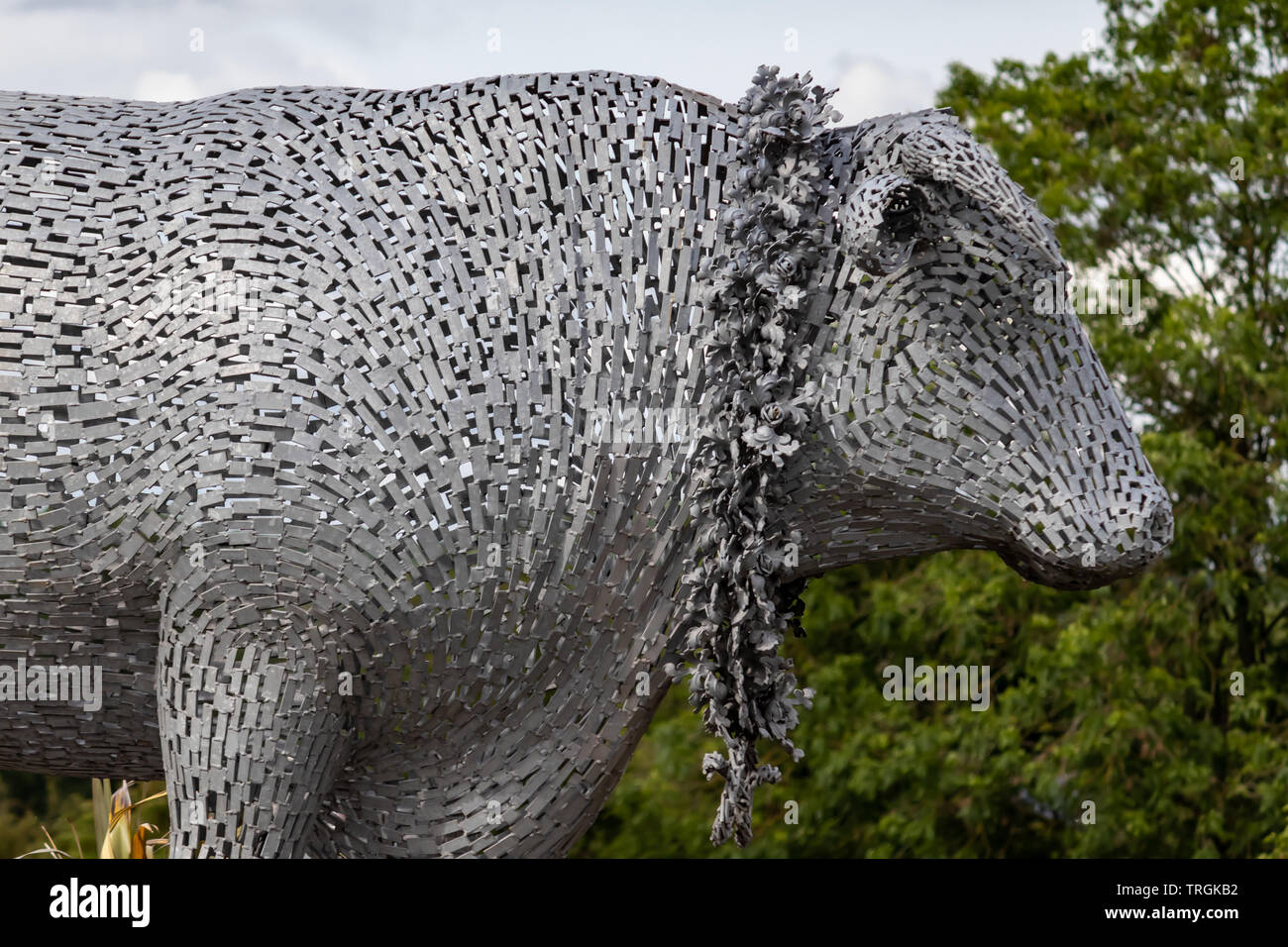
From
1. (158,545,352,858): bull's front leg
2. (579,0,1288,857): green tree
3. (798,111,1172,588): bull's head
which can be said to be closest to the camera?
(158,545,352,858): bull's front leg

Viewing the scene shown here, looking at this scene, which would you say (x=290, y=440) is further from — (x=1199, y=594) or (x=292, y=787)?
(x=1199, y=594)

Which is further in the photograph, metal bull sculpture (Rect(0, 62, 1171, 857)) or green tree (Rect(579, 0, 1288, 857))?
green tree (Rect(579, 0, 1288, 857))

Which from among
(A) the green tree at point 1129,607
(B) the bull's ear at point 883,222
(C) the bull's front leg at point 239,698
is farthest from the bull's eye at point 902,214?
(A) the green tree at point 1129,607

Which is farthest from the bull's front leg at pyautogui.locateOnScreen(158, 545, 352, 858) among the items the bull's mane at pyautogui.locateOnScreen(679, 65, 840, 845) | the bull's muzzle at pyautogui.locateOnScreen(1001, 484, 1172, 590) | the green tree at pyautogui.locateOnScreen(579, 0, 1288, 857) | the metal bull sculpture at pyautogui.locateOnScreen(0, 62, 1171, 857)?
the green tree at pyautogui.locateOnScreen(579, 0, 1288, 857)

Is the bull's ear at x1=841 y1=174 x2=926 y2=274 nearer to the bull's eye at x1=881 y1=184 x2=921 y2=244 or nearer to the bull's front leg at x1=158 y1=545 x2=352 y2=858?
the bull's eye at x1=881 y1=184 x2=921 y2=244

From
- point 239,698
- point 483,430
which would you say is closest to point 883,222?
point 483,430

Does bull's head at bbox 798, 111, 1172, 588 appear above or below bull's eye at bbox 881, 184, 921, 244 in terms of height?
below

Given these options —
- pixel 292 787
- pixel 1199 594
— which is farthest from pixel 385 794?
pixel 1199 594

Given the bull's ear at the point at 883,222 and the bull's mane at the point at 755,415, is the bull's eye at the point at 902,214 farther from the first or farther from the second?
the bull's mane at the point at 755,415

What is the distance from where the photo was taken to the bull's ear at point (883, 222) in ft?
10.1

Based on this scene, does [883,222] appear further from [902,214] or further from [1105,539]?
[1105,539]

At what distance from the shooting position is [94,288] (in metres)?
3.17

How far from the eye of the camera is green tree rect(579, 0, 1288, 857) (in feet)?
34.5

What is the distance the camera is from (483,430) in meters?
3.12
